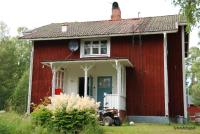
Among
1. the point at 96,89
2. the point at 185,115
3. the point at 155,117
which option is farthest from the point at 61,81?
the point at 185,115

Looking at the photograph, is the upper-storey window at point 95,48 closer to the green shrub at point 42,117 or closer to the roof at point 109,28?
the roof at point 109,28

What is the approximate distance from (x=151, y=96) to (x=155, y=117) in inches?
48.3

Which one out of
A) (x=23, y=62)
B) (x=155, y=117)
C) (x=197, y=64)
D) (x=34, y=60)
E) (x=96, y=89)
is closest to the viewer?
(x=155, y=117)

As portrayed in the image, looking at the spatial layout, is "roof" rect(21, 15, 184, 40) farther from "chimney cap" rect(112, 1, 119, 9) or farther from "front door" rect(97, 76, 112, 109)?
"front door" rect(97, 76, 112, 109)

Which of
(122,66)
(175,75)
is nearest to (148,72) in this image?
(122,66)

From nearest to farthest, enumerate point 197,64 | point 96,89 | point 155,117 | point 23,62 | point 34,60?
point 155,117 → point 96,89 → point 34,60 → point 197,64 → point 23,62

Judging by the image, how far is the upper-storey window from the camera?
21734 mm

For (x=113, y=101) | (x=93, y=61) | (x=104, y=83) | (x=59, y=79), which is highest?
(x=93, y=61)

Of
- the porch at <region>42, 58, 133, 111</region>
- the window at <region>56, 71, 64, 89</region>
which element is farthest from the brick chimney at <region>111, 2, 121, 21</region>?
the window at <region>56, 71, 64, 89</region>

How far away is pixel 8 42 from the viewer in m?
48.6

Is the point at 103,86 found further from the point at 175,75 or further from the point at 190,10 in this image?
the point at 190,10

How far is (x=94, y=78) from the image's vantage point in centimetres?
2170

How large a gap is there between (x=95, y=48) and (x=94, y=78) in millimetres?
1875

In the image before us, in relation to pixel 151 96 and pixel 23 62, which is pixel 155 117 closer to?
pixel 151 96
